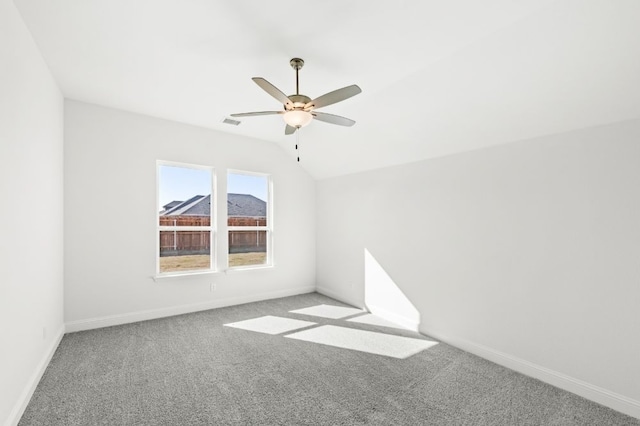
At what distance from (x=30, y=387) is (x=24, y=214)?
1402mm

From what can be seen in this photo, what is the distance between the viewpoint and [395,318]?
13.7ft

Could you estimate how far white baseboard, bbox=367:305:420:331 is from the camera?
12.8 feet

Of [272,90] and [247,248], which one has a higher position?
[272,90]

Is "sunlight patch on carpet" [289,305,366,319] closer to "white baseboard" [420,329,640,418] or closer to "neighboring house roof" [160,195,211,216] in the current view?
"white baseboard" [420,329,640,418]

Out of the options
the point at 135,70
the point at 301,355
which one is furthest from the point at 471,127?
the point at 135,70

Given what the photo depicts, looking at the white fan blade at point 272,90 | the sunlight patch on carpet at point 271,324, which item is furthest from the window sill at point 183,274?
the white fan blade at point 272,90

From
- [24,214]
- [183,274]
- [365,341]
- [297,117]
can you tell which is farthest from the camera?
[183,274]

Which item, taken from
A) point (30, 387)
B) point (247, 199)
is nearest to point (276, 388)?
point (30, 387)

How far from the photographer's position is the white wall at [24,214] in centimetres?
194

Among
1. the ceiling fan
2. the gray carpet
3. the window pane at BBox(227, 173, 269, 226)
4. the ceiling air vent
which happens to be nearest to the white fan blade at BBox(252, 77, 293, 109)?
the ceiling fan

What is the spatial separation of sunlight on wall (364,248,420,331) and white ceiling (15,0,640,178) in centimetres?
195

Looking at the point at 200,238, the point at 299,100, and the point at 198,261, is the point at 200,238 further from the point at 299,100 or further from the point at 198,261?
the point at 299,100

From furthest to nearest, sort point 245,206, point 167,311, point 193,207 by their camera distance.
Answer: point 245,206 → point 193,207 → point 167,311

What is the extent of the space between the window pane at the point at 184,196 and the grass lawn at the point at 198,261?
0.54 meters
